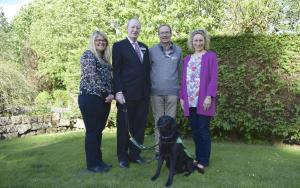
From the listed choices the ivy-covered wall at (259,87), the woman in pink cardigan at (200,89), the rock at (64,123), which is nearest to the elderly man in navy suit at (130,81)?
the woman in pink cardigan at (200,89)

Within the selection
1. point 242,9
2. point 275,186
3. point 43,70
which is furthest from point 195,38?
point 43,70

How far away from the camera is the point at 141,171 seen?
5.03m

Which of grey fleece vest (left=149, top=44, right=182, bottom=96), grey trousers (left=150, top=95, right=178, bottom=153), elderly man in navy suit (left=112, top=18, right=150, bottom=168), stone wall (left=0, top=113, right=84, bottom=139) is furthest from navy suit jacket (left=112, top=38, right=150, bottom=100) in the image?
stone wall (left=0, top=113, right=84, bottom=139)

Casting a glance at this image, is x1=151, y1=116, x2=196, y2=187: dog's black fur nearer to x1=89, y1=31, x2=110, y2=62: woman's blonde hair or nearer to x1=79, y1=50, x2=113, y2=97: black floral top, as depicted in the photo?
x1=79, y1=50, x2=113, y2=97: black floral top

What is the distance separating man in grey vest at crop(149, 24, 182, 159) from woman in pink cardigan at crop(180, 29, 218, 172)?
0.63ft

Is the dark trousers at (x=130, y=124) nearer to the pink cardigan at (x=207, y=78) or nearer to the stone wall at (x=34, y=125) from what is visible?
the pink cardigan at (x=207, y=78)

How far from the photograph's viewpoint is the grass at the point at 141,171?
15.0 feet

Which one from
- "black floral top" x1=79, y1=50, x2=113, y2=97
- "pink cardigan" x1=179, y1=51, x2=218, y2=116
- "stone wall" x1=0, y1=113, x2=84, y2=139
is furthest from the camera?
"stone wall" x1=0, y1=113, x2=84, y2=139

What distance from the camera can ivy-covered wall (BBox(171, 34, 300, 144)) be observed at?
284 inches

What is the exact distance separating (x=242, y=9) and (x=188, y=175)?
12962 mm

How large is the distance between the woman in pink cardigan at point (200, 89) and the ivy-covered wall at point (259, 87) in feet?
8.61

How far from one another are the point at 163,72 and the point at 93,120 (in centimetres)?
118

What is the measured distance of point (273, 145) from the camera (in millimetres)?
7625

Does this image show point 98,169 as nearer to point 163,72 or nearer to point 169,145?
point 169,145
